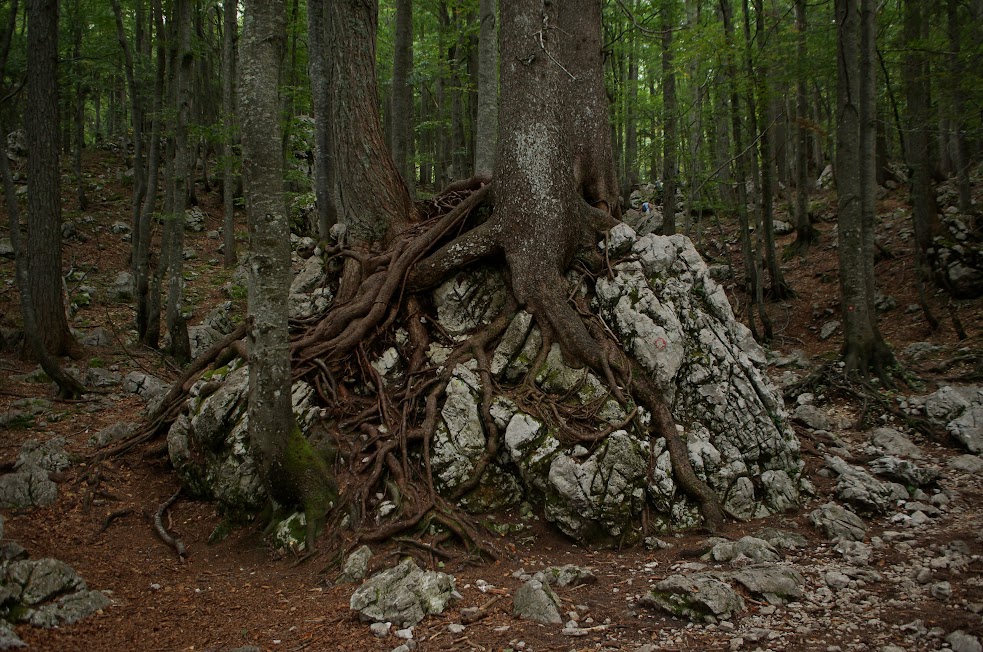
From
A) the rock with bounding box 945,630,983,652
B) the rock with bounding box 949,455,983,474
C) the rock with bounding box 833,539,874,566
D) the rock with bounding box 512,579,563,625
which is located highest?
the rock with bounding box 945,630,983,652

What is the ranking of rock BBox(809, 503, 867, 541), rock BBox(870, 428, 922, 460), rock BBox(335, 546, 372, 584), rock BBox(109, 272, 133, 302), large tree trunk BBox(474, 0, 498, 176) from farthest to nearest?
1. rock BBox(109, 272, 133, 302)
2. large tree trunk BBox(474, 0, 498, 176)
3. rock BBox(870, 428, 922, 460)
4. rock BBox(809, 503, 867, 541)
5. rock BBox(335, 546, 372, 584)

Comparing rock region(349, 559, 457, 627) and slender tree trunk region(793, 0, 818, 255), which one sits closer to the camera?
rock region(349, 559, 457, 627)

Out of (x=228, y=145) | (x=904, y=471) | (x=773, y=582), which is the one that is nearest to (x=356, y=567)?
(x=773, y=582)

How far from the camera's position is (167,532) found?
5.89m

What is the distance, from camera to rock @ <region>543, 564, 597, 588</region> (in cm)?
465

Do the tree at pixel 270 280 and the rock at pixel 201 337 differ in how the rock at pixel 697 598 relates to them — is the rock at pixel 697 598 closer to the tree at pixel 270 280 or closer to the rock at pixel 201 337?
the tree at pixel 270 280

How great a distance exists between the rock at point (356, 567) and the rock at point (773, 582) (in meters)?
3.22

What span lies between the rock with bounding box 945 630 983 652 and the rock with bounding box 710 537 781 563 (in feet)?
4.88

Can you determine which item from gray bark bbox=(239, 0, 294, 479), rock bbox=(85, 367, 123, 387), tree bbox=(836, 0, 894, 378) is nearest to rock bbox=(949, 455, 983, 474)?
tree bbox=(836, 0, 894, 378)

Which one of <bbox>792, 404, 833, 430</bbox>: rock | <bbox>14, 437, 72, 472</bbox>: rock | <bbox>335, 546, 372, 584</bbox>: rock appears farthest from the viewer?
<bbox>792, 404, 833, 430</bbox>: rock

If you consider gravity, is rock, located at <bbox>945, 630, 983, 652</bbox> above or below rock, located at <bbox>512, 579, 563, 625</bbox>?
above

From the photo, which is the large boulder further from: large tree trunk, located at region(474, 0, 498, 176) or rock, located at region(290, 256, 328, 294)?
large tree trunk, located at region(474, 0, 498, 176)

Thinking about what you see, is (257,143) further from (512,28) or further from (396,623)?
(396,623)

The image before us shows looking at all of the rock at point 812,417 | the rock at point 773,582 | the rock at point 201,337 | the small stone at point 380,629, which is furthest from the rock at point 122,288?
the rock at point 812,417
